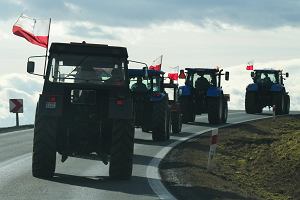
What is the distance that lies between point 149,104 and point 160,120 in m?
0.60

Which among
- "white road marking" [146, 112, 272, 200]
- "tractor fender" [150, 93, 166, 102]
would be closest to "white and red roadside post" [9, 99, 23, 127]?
"tractor fender" [150, 93, 166, 102]

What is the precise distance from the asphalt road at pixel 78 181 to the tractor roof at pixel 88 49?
92.1 inches

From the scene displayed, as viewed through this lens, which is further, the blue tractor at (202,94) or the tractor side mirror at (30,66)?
the blue tractor at (202,94)

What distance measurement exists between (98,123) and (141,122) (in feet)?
29.2

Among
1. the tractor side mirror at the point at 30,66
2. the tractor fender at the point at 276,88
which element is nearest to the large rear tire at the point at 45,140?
the tractor side mirror at the point at 30,66

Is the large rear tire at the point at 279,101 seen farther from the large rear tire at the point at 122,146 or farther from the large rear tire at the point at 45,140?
the large rear tire at the point at 45,140

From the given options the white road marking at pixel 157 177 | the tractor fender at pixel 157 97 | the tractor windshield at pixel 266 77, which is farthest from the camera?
the tractor windshield at pixel 266 77

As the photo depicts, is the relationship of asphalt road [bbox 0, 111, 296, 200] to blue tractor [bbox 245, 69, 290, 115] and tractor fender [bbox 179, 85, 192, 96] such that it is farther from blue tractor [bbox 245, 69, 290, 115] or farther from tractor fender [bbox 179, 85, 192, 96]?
blue tractor [bbox 245, 69, 290, 115]

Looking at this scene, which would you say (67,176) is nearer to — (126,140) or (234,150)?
(126,140)

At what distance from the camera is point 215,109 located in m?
29.8

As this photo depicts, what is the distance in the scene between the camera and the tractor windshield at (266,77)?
121 feet

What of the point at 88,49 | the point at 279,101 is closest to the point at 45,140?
the point at 88,49

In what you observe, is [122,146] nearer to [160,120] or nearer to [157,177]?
[157,177]

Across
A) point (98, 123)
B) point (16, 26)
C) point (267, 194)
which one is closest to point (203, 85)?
point (16, 26)
